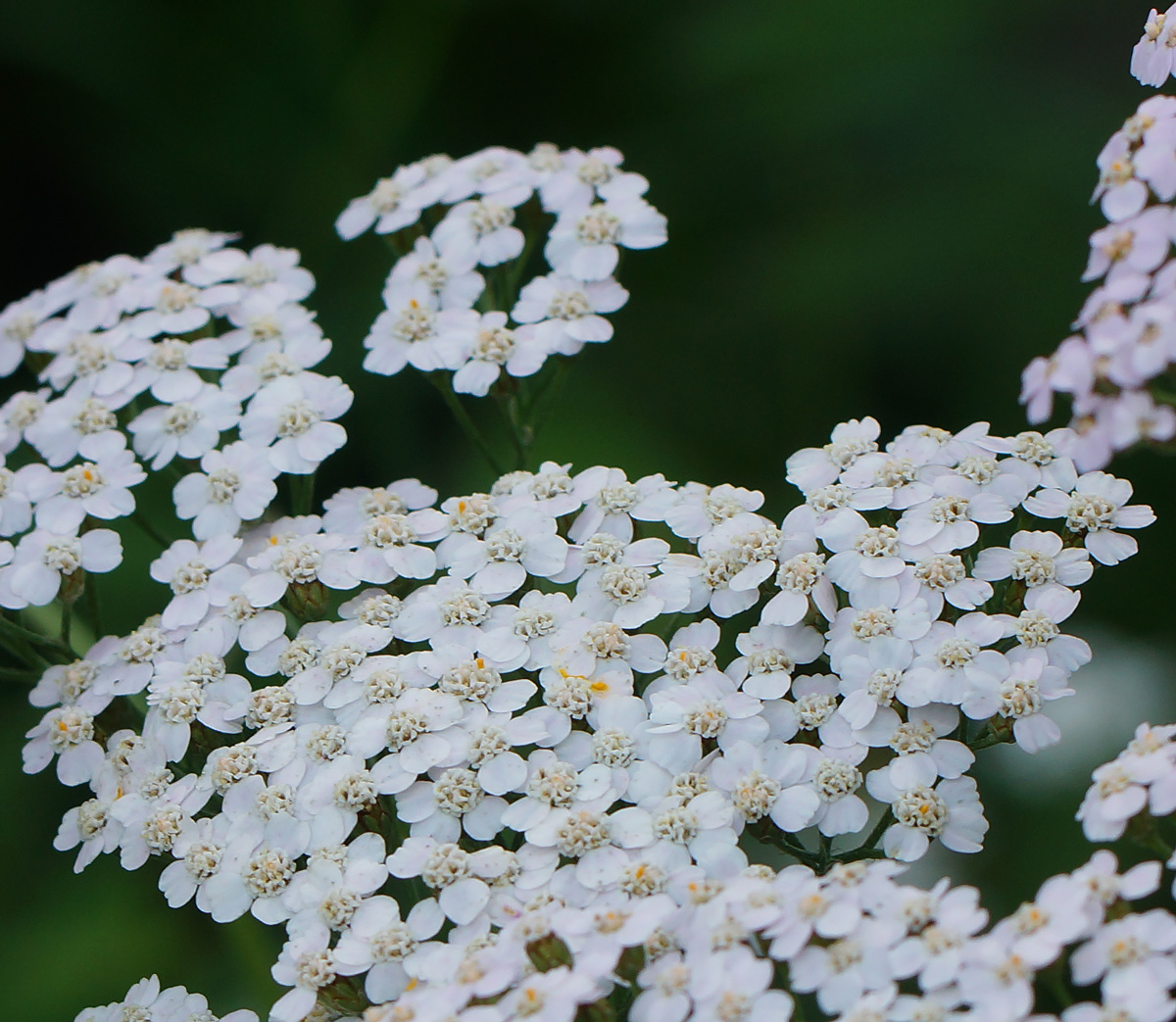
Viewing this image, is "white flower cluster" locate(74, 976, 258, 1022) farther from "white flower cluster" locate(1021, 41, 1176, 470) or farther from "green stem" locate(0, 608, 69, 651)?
"white flower cluster" locate(1021, 41, 1176, 470)

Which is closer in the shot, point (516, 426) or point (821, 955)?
point (821, 955)

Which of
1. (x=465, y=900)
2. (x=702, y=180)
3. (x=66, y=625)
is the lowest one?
(x=465, y=900)

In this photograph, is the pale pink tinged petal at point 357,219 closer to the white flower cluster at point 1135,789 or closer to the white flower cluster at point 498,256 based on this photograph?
the white flower cluster at point 498,256

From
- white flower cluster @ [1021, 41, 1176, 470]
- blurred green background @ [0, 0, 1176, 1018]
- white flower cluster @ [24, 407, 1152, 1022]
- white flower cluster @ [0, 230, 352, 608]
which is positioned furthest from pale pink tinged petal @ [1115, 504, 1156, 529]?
blurred green background @ [0, 0, 1176, 1018]

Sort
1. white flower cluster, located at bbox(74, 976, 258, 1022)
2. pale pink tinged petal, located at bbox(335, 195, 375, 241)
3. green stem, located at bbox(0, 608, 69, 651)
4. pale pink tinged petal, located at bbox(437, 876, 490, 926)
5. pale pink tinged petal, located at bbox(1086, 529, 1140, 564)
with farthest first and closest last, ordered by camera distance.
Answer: pale pink tinged petal, located at bbox(335, 195, 375, 241)
green stem, located at bbox(0, 608, 69, 651)
pale pink tinged petal, located at bbox(1086, 529, 1140, 564)
white flower cluster, located at bbox(74, 976, 258, 1022)
pale pink tinged petal, located at bbox(437, 876, 490, 926)

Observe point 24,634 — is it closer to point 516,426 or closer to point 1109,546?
point 516,426

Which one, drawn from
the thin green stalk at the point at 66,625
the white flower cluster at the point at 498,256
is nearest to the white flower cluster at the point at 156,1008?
the thin green stalk at the point at 66,625

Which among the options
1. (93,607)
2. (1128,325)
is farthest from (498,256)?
(1128,325)
